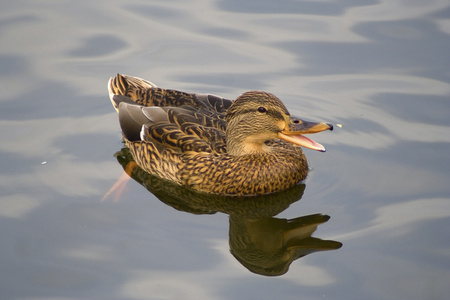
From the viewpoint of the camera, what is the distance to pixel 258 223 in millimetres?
7969

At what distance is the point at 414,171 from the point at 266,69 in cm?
309

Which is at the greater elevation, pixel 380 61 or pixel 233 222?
pixel 380 61

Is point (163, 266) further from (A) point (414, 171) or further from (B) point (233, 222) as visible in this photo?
(A) point (414, 171)

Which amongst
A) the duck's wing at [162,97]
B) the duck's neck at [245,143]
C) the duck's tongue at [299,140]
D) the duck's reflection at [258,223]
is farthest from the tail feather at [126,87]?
the duck's tongue at [299,140]

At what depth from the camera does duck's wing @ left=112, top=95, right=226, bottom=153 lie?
8625 millimetres

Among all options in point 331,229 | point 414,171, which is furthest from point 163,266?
point 414,171

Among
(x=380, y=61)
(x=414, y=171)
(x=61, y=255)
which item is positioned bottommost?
(x=61, y=255)

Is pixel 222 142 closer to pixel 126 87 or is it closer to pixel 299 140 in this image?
pixel 299 140

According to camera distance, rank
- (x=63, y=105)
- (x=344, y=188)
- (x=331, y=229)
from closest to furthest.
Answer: (x=331, y=229), (x=344, y=188), (x=63, y=105)

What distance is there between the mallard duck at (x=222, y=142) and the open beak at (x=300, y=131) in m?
0.01

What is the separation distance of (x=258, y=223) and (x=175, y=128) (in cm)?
162

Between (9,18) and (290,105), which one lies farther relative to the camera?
(9,18)

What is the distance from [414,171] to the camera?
8609 mm

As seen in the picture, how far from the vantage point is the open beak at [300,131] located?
7.97 metres
